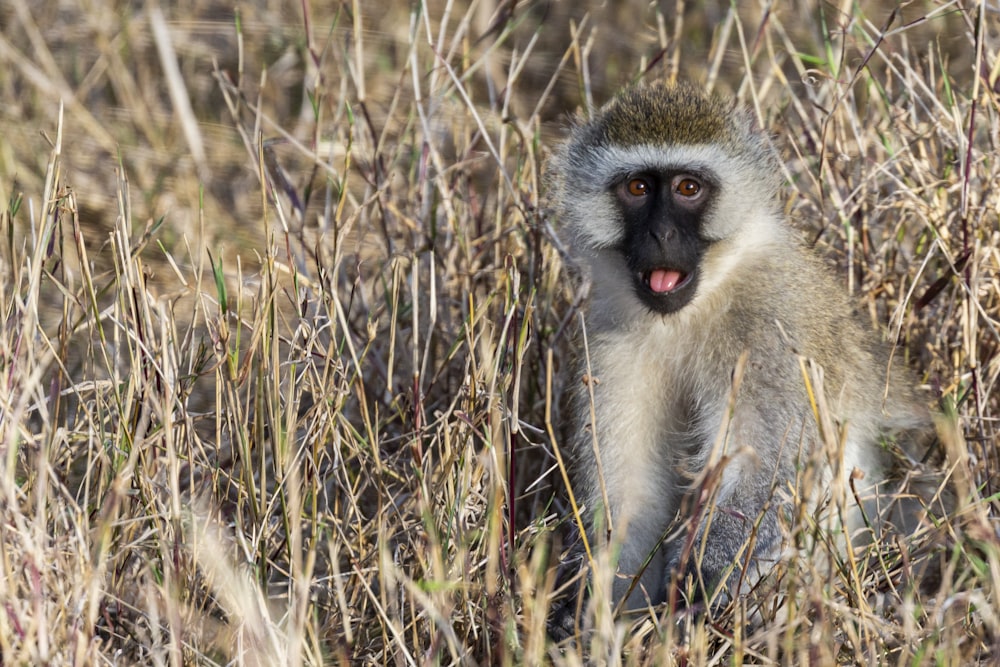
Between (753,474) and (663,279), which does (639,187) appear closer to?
(663,279)

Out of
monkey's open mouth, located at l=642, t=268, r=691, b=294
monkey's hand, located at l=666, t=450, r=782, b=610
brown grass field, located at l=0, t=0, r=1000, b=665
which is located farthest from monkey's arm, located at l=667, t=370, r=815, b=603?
monkey's open mouth, located at l=642, t=268, r=691, b=294

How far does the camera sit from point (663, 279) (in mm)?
2965

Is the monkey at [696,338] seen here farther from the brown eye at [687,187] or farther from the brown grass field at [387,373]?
the brown grass field at [387,373]

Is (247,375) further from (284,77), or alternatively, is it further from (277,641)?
(284,77)

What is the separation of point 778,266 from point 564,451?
774 mm

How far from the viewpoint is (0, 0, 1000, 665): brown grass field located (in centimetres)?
240

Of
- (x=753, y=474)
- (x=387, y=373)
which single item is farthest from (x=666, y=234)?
(x=387, y=373)

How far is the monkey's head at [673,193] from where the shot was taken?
2977 mm

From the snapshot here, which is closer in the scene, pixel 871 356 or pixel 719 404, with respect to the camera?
pixel 719 404

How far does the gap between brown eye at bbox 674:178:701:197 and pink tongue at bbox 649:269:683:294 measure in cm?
21

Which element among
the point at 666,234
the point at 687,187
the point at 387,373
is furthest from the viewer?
the point at 387,373

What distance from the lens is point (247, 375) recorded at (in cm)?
279

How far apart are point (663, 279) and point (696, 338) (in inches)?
9.1

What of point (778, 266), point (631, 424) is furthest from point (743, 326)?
point (631, 424)
